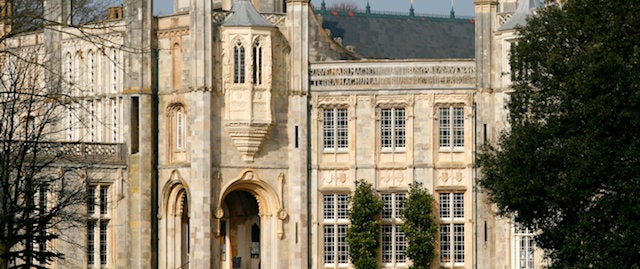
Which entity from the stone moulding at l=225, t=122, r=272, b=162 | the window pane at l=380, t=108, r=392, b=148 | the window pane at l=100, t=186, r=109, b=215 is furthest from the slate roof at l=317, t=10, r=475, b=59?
the window pane at l=100, t=186, r=109, b=215

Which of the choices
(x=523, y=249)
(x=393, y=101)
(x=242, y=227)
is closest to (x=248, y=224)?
(x=242, y=227)

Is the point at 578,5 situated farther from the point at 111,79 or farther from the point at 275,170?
the point at 111,79

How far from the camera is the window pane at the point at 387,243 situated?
6178 cm

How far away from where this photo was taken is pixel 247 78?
6122cm

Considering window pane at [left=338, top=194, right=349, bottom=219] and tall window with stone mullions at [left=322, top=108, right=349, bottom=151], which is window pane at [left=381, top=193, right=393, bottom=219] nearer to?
window pane at [left=338, top=194, right=349, bottom=219]

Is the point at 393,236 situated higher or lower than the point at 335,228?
lower

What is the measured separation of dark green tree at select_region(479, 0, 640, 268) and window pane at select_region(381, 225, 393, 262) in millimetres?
19083

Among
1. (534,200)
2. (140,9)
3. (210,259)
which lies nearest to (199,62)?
(140,9)

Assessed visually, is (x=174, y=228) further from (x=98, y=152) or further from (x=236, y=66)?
(x=236, y=66)

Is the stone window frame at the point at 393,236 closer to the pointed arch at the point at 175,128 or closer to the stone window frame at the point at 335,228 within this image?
the stone window frame at the point at 335,228

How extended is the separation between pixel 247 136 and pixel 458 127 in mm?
8143

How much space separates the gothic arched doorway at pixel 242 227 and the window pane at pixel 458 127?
840 centimetres

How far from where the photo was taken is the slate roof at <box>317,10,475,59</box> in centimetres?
7450

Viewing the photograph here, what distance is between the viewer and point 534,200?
135 ft
